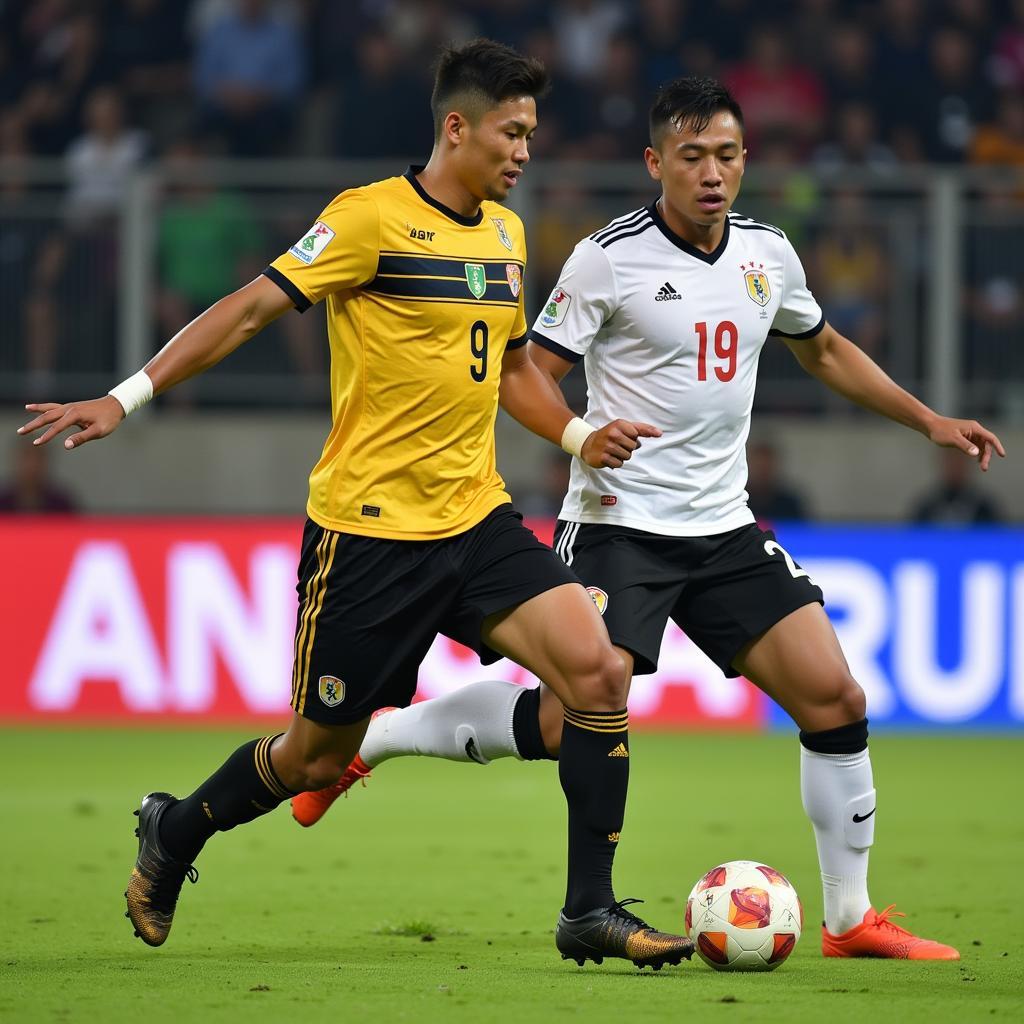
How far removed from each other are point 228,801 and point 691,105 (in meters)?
2.30

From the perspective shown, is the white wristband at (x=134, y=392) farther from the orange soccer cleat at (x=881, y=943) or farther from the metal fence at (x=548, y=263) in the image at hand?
the metal fence at (x=548, y=263)

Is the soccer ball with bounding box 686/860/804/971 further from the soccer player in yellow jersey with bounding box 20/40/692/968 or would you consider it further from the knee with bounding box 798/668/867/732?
the knee with bounding box 798/668/867/732

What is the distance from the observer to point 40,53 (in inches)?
579

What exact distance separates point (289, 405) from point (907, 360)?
3971mm

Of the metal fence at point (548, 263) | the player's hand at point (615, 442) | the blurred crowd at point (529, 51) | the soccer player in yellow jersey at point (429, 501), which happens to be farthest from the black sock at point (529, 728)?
the blurred crowd at point (529, 51)

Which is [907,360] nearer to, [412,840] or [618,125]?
[618,125]

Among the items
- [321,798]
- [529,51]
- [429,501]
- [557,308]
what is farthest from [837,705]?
[529,51]

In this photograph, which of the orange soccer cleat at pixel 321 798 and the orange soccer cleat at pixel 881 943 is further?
the orange soccer cleat at pixel 321 798

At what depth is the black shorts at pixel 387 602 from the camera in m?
5.28

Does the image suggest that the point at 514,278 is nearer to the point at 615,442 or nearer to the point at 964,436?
the point at 615,442

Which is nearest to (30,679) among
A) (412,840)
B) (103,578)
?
(103,578)

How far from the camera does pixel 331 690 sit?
5309 millimetres

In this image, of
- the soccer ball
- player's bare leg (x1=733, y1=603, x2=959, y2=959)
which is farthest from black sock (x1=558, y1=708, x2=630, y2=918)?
player's bare leg (x1=733, y1=603, x2=959, y2=959)

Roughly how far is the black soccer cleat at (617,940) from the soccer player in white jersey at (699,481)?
77 centimetres
